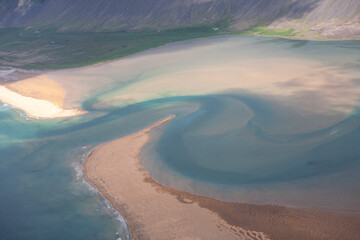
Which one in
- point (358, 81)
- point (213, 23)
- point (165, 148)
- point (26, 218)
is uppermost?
point (213, 23)

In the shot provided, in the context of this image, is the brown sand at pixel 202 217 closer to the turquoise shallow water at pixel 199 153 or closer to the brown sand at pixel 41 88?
the turquoise shallow water at pixel 199 153

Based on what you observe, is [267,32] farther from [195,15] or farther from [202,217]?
[202,217]

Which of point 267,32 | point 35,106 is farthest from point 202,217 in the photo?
point 267,32

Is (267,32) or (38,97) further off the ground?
(267,32)

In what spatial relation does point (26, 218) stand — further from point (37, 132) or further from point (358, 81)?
point (358, 81)

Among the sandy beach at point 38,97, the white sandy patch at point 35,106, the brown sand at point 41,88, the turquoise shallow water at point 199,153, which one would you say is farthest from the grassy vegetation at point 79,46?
the turquoise shallow water at point 199,153

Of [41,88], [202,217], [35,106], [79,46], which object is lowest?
[202,217]

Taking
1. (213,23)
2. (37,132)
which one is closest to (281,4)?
(213,23)
